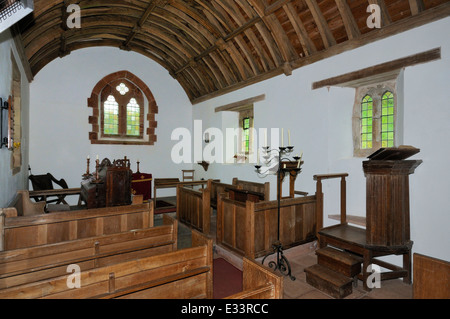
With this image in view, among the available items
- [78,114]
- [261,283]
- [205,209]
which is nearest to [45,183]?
[78,114]

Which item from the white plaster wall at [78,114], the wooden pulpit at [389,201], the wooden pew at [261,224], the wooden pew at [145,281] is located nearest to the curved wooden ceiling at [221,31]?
the white plaster wall at [78,114]

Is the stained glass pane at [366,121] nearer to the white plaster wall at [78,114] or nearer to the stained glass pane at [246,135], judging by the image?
the stained glass pane at [246,135]

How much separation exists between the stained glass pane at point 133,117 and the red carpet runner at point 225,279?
6.48 meters

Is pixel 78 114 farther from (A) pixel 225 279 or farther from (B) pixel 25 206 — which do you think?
(A) pixel 225 279

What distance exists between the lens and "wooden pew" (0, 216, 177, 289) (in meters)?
2.03

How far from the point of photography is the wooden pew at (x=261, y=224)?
3818 mm

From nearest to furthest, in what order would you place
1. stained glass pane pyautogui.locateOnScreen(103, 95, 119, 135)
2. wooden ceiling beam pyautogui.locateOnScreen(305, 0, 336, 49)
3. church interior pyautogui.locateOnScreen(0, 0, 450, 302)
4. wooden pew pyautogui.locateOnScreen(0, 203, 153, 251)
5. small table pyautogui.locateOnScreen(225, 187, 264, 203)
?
church interior pyautogui.locateOnScreen(0, 0, 450, 302), wooden pew pyautogui.locateOnScreen(0, 203, 153, 251), wooden ceiling beam pyautogui.locateOnScreen(305, 0, 336, 49), small table pyautogui.locateOnScreen(225, 187, 264, 203), stained glass pane pyautogui.locateOnScreen(103, 95, 119, 135)

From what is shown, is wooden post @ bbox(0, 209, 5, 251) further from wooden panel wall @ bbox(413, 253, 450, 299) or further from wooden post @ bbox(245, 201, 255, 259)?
wooden panel wall @ bbox(413, 253, 450, 299)

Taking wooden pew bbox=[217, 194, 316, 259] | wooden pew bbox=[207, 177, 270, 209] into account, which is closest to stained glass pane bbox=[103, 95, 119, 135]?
wooden pew bbox=[207, 177, 270, 209]

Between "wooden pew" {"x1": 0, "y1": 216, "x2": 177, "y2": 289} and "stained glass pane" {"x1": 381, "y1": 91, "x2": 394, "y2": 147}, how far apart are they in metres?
4.06

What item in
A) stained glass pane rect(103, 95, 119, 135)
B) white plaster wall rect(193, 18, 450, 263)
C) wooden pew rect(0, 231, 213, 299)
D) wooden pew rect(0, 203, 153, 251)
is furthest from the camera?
stained glass pane rect(103, 95, 119, 135)

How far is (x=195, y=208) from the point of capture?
523 cm

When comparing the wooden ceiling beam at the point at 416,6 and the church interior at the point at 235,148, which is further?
the wooden ceiling beam at the point at 416,6

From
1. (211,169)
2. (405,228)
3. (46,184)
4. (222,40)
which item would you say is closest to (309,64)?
(222,40)
